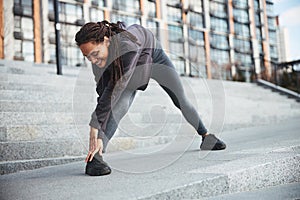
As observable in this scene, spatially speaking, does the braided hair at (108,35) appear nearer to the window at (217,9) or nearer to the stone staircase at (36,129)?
the stone staircase at (36,129)

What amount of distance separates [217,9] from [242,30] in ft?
0.83

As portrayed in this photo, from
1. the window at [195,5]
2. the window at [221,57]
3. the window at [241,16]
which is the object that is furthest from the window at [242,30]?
the window at [221,57]

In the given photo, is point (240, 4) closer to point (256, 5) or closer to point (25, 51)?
point (256, 5)

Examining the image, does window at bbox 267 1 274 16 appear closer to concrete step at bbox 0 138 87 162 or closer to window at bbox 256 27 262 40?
window at bbox 256 27 262 40

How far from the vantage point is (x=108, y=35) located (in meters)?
1.14

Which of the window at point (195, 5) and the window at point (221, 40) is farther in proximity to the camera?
the window at point (221, 40)

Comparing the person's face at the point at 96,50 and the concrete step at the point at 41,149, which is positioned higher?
the person's face at the point at 96,50

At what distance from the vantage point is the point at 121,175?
3.89ft

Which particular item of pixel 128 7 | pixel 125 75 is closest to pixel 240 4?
pixel 125 75

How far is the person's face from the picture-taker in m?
1.09

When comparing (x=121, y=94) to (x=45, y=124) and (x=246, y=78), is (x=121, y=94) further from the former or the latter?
(x=246, y=78)

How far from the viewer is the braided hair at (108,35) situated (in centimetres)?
109

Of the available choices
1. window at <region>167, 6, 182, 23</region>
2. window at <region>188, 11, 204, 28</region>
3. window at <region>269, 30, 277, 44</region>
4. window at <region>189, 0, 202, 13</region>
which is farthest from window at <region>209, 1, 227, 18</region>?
window at <region>167, 6, 182, 23</region>

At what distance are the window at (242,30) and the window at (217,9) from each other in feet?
0.47
